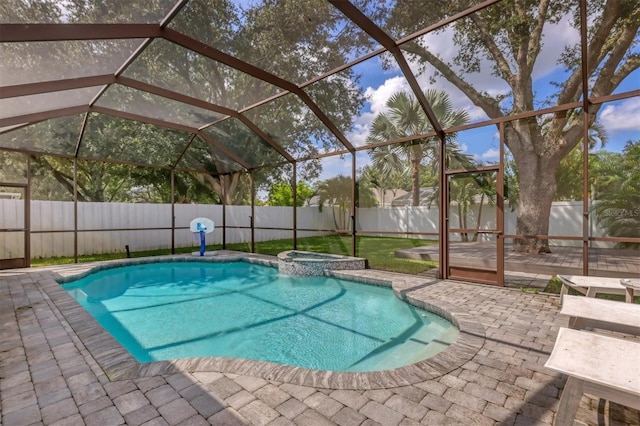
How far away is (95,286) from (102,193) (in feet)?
38.3

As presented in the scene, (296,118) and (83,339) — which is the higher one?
(296,118)

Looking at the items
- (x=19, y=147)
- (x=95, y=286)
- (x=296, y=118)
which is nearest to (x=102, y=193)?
(x=19, y=147)

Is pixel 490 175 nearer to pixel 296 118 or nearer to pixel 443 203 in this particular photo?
pixel 443 203

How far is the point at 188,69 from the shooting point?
18.2 feet

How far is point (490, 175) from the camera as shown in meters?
5.70

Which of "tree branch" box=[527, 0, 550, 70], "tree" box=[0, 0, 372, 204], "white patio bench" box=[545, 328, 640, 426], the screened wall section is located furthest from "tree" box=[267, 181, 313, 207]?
"white patio bench" box=[545, 328, 640, 426]

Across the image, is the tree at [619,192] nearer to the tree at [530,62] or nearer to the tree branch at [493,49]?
the tree at [530,62]

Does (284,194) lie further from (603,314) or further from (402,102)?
(603,314)

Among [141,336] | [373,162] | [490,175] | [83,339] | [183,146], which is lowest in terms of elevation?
[141,336]

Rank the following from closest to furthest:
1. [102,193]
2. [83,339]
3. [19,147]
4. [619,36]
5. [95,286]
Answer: [83,339] < [619,36] < [95,286] < [19,147] < [102,193]

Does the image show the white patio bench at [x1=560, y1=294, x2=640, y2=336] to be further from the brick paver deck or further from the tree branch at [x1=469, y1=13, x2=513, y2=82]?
the tree branch at [x1=469, y1=13, x2=513, y2=82]

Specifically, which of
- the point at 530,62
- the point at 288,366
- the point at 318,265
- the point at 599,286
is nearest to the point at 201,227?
the point at 318,265

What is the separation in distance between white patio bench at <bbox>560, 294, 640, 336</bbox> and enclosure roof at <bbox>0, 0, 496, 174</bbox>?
376 centimetres

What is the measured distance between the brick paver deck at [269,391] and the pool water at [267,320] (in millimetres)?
843
